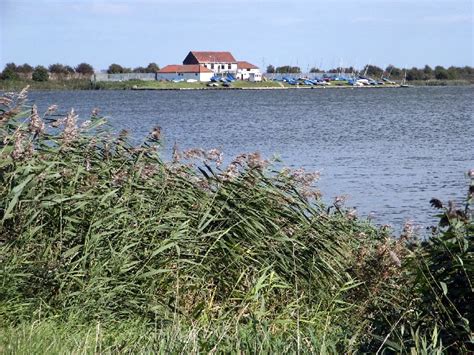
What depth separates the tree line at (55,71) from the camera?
11528 centimetres

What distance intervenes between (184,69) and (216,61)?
6585 mm

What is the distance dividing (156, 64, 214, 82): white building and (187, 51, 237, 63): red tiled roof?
9.89ft

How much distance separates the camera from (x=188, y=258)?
840cm

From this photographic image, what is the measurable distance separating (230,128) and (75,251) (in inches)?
1516

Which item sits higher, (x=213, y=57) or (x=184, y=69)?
(x=213, y=57)

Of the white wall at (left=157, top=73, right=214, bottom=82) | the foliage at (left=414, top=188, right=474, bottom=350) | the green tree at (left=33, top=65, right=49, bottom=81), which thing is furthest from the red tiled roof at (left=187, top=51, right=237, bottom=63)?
the foliage at (left=414, top=188, right=474, bottom=350)

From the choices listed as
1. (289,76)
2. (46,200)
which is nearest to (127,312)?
(46,200)

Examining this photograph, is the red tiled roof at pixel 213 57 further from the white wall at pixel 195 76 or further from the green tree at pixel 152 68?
the green tree at pixel 152 68

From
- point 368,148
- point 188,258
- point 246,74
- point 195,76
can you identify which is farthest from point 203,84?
point 188,258

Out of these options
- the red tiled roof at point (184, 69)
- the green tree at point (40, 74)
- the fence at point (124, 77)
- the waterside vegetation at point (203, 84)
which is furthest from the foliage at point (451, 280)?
the red tiled roof at point (184, 69)

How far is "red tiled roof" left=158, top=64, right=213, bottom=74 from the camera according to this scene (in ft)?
498

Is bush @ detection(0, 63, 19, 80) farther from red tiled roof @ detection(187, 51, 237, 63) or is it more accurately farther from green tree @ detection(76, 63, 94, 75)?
red tiled roof @ detection(187, 51, 237, 63)

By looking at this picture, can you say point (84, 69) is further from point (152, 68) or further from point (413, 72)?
point (413, 72)

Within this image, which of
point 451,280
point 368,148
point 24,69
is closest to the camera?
point 451,280
